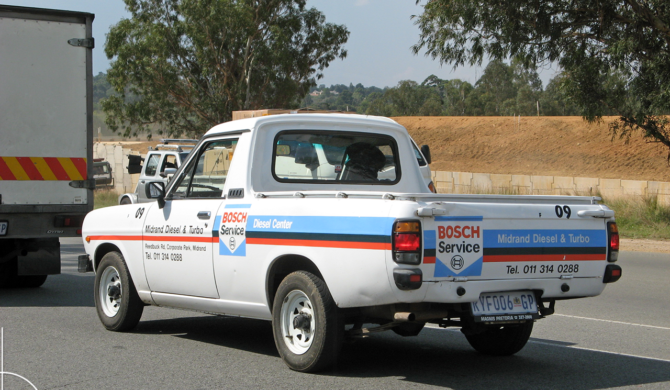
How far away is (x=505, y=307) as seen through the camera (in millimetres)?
5395

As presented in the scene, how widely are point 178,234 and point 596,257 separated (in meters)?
3.49

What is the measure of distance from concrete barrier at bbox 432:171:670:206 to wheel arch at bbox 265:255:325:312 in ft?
55.3

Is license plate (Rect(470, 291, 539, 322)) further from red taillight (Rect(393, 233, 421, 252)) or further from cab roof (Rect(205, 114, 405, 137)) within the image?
cab roof (Rect(205, 114, 405, 137))

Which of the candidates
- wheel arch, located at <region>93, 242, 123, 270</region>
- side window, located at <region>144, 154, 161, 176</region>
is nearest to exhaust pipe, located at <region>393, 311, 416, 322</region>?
wheel arch, located at <region>93, 242, 123, 270</region>

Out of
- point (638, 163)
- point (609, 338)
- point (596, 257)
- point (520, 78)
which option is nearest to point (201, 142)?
point (596, 257)

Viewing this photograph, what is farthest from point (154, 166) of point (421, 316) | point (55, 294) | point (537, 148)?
point (537, 148)

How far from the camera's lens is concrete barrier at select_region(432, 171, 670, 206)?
21.7 m

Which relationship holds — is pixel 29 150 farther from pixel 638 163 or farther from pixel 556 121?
pixel 556 121

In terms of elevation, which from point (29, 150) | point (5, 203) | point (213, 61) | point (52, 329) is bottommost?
point (52, 329)

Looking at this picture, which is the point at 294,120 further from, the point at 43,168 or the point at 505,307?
the point at 43,168

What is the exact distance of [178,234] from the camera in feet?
21.9

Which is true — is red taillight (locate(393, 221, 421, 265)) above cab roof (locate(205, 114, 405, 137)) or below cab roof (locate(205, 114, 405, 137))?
below

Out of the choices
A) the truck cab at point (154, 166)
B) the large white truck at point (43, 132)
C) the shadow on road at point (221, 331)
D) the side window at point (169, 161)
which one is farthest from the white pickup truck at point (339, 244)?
the side window at point (169, 161)

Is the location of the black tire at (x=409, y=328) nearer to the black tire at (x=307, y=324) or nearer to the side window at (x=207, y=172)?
the black tire at (x=307, y=324)
